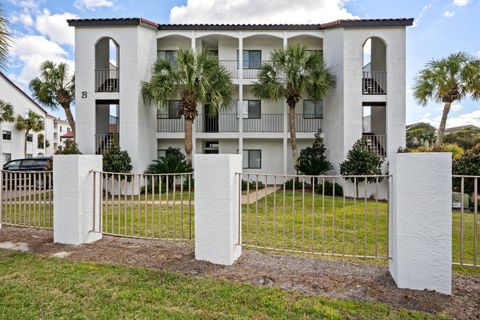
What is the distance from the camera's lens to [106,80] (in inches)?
663

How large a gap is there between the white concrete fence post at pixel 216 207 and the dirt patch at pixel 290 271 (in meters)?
0.25

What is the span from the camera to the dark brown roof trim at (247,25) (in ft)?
50.2

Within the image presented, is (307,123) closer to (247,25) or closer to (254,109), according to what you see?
(254,109)

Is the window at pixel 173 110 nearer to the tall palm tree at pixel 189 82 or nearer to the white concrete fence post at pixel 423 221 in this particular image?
the tall palm tree at pixel 189 82

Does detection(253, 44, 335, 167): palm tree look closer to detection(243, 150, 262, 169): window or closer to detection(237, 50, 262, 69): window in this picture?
detection(237, 50, 262, 69): window

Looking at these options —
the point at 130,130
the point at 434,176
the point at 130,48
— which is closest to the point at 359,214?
the point at 434,176

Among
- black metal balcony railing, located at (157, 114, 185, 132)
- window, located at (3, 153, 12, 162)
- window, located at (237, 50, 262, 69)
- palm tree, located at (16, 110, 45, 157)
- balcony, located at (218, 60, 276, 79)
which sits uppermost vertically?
window, located at (237, 50, 262, 69)

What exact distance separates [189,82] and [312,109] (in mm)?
8540

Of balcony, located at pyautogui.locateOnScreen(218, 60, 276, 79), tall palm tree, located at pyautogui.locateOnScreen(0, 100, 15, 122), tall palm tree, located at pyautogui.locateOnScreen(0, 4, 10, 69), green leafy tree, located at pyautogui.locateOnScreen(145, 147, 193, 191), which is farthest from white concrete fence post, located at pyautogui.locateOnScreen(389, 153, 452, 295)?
tall palm tree, located at pyautogui.locateOnScreen(0, 100, 15, 122)

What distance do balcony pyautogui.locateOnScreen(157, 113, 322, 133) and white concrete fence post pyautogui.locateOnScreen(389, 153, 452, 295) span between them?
1506cm

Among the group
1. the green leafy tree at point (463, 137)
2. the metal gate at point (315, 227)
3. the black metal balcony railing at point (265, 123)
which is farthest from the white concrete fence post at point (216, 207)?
the green leafy tree at point (463, 137)

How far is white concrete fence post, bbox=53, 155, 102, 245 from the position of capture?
19.0 feet

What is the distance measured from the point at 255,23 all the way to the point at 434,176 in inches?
650

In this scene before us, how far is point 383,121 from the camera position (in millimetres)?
17719
